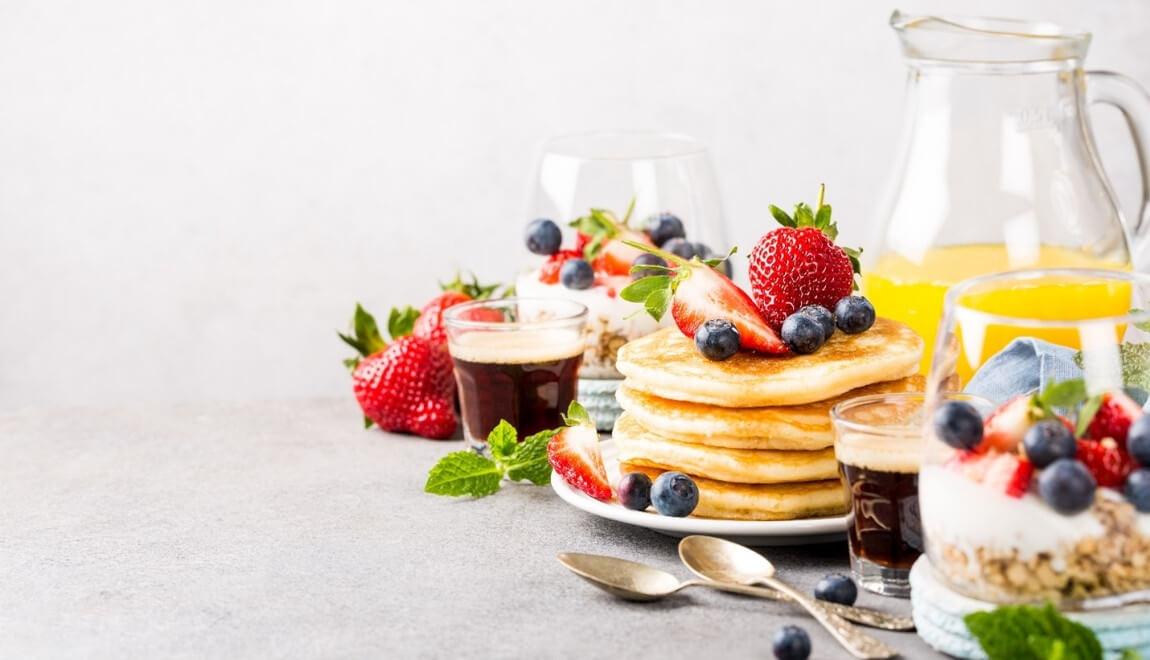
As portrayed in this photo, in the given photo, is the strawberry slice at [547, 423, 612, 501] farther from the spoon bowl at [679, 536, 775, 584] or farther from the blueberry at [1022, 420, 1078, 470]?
the blueberry at [1022, 420, 1078, 470]

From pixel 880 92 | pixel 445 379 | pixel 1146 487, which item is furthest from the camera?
pixel 880 92

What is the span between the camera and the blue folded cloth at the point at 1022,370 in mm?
1390

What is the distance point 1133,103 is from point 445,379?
4.05 ft

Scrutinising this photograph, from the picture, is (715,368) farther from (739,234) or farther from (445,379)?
(739,234)

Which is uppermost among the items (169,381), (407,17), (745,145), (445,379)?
(407,17)

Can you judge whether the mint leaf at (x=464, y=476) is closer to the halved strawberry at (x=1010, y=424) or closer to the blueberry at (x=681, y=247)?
the blueberry at (x=681, y=247)

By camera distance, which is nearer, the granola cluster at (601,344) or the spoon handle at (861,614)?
the spoon handle at (861,614)

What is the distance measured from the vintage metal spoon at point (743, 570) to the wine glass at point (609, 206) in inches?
27.6

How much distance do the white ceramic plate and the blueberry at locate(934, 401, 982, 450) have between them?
1.18ft

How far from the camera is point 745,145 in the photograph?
12.2ft

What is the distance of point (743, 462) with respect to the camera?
1.75 metres

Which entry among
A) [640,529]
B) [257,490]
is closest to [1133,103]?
[640,529]

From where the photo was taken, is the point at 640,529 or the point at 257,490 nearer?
the point at 640,529

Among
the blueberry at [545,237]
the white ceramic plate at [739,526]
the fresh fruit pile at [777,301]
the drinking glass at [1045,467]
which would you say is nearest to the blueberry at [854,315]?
the fresh fruit pile at [777,301]
